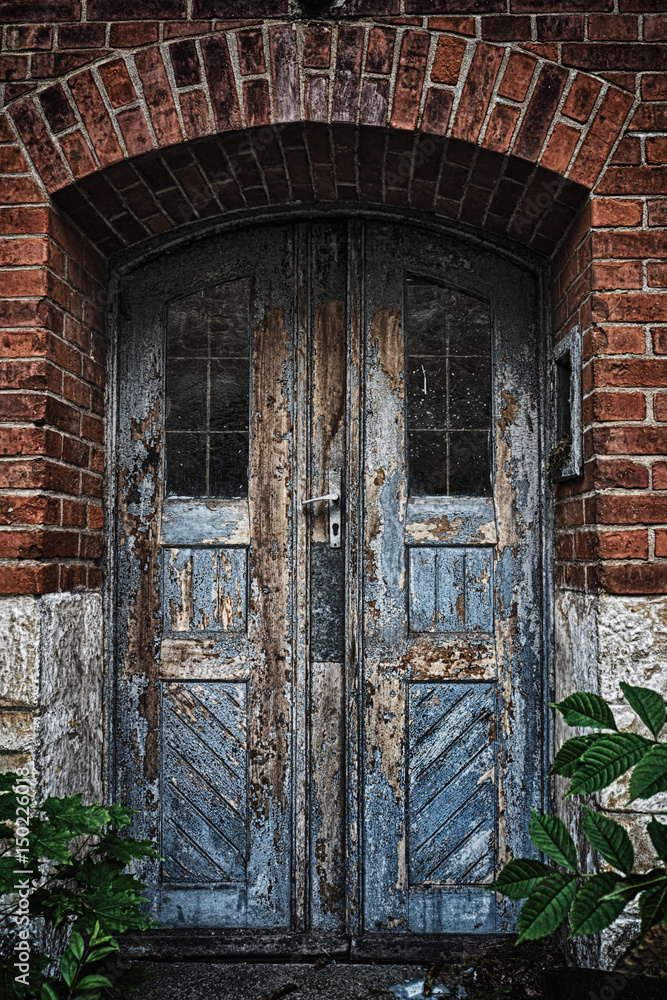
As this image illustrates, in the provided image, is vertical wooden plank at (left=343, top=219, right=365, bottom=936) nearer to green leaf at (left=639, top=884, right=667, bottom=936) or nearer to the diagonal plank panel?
the diagonal plank panel

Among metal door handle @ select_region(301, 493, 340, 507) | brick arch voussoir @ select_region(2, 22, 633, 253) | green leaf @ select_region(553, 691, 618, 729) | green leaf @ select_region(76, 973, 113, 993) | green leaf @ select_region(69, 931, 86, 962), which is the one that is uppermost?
brick arch voussoir @ select_region(2, 22, 633, 253)

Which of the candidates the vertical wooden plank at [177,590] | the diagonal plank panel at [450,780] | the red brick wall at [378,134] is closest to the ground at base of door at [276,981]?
the diagonal plank panel at [450,780]

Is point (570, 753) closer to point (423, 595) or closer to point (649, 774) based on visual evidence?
point (649, 774)

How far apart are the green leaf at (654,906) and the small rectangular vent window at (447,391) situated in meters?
1.60

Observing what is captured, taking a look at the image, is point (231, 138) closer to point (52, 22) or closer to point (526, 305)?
point (52, 22)

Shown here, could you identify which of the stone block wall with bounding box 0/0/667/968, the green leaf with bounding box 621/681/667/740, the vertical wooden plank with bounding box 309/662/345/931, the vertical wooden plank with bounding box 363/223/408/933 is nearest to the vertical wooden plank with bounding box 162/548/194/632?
the stone block wall with bounding box 0/0/667/968

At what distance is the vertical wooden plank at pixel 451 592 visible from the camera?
8.42 ft

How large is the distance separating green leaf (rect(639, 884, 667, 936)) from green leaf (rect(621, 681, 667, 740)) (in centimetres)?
23

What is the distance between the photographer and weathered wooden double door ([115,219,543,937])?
8.29ft

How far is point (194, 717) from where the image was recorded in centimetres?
257

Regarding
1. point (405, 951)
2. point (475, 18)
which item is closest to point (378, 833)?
point (405, 951)

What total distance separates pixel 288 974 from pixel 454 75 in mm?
2786

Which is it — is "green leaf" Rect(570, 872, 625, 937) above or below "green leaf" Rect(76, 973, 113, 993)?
above

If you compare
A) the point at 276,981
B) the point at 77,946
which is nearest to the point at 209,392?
the point at 77,946
